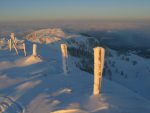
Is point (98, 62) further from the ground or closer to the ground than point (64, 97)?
further from the ground

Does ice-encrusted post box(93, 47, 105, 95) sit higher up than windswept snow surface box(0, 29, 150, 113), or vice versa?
ice-encrusted post box(93, 47, 105, 95)

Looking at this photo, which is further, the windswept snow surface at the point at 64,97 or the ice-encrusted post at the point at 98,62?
the ice-encrusted post at the point at 98,62

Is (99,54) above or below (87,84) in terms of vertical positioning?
above

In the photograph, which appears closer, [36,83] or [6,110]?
[6,110]

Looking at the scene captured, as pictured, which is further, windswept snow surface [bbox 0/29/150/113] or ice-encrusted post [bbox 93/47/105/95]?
ice-encrusted post [bbox 93/47/105/95]

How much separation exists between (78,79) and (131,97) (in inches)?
353

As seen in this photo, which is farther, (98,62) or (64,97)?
(64,97)

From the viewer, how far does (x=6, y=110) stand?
25.6 m

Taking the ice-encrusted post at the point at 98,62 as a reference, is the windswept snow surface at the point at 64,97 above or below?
below

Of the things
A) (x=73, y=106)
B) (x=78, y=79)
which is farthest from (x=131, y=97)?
(x=78, y=79)

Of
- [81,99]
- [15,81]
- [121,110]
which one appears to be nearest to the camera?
[121,110]

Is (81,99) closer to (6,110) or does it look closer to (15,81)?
(6,110)

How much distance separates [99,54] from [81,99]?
2968 millimetres

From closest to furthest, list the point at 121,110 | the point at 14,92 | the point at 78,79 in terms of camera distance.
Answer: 1. the point at 121,110
2. the point at 14,92
3. the point at 78,79
